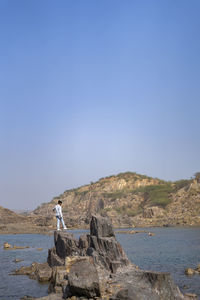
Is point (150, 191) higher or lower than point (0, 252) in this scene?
higher

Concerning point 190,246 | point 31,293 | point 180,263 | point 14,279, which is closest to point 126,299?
point 31,293

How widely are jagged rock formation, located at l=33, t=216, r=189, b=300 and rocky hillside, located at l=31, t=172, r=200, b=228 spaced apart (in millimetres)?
49435

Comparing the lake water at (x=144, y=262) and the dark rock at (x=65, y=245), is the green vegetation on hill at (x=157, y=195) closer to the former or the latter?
the lake water at (x=144, y=262)

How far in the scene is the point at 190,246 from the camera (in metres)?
36.8

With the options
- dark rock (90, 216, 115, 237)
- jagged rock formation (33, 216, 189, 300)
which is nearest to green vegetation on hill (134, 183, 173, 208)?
dark rock (90, 216, 115, 237)

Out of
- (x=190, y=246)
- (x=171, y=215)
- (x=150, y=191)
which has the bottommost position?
(x=190, y=246)

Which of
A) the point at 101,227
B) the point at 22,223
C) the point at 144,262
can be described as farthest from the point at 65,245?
the point at 22,223

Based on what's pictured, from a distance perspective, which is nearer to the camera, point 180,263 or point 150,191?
point 180,263

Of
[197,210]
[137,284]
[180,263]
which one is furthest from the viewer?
[197,210]

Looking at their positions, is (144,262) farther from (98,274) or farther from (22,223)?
(22,223)

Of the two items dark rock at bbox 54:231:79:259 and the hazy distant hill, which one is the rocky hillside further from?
dark rock at bbox 54:231:79:259

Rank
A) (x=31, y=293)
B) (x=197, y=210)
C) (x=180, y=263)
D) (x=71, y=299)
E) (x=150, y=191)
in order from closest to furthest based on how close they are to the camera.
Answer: (x=71, y=299) → (x=31, y=293) → (x=180, y=263) → (x=197, y=210) → (x=150, y=191)

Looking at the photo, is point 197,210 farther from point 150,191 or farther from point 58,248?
point 58,248

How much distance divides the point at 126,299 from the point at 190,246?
26571 millimetres
